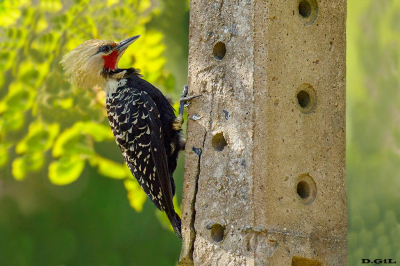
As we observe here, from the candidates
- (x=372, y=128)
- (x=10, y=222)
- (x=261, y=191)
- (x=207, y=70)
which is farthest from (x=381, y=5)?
(x=10, y=222)

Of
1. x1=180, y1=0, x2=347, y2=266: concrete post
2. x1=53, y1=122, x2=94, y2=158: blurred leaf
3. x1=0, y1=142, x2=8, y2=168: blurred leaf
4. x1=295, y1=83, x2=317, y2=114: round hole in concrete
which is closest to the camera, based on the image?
x1=180, y1=0, x2=347, y2=266: concrete post

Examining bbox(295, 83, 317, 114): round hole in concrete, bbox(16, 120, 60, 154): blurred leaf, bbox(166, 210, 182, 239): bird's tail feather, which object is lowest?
bbox(166, 210, 182, 239): bird's tail feather

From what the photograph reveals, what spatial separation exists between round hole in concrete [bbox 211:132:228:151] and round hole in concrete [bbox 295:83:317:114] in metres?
0.46

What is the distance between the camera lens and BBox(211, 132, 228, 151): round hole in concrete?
350cm

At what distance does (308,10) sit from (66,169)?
2.66 m

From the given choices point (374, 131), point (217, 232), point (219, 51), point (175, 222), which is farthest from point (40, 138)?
point (374, 131)

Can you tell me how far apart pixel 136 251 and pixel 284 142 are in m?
3.03

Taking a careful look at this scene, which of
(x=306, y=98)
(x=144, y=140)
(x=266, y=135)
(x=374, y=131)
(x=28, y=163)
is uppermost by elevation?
(x=374, y=131)

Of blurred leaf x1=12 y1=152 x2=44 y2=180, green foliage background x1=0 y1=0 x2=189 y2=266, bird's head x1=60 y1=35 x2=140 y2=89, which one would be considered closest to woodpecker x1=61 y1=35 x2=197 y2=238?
bird's head x1=60 y1=35 x2=140 y2=89

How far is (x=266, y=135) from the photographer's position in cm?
325

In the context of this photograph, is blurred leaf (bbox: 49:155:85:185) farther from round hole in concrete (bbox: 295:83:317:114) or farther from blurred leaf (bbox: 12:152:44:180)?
round hole in concrete (bbox: 295:83:317:114)

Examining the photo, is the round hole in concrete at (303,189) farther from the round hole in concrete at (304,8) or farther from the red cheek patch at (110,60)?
the red cheek patch at (110,60)

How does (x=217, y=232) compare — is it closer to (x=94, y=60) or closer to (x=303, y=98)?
(x=303, y=98)

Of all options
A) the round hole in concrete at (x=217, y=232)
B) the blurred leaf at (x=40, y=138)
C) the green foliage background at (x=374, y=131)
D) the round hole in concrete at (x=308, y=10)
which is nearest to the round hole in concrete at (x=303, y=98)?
the round hole in concrete at (x=308, y=10)
